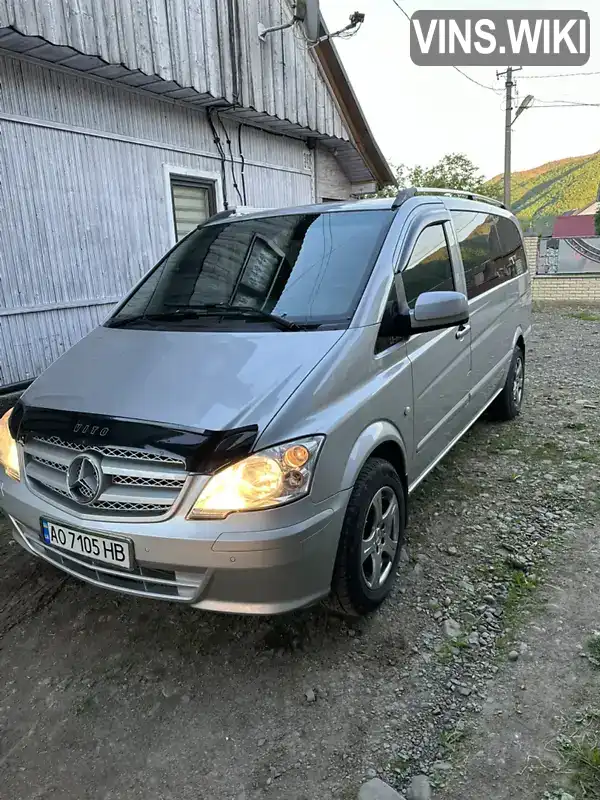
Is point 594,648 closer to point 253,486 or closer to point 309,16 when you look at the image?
point 253,486

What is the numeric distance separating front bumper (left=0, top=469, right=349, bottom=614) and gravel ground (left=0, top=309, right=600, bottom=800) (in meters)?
0.44

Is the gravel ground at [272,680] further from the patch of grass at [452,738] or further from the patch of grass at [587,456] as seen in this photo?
the patch of grass at [587,456]

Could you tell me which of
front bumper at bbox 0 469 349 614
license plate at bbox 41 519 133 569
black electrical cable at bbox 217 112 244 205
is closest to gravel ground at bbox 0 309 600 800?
front bumper at bbox 0 469 349 614

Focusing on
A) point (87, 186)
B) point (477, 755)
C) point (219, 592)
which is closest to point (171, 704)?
point (219, 592)

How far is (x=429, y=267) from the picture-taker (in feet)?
10.8

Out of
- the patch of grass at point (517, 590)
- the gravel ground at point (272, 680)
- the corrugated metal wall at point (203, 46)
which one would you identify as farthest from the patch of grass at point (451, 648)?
the corrugated metal wall at point (203, 46)

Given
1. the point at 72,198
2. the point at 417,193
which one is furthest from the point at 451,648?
the point at 72,198

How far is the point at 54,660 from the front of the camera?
8.19 ft

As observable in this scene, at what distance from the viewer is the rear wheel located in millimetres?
5115

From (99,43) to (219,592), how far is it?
213 inches

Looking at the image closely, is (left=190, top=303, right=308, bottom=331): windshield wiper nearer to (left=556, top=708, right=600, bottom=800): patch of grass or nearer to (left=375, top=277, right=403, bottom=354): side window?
(left=375, top=277, right=403, bottom=354): side window

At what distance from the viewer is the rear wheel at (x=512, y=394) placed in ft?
16.8

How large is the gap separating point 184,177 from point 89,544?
6.09m

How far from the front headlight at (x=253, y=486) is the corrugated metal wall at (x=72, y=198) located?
4194 mm
